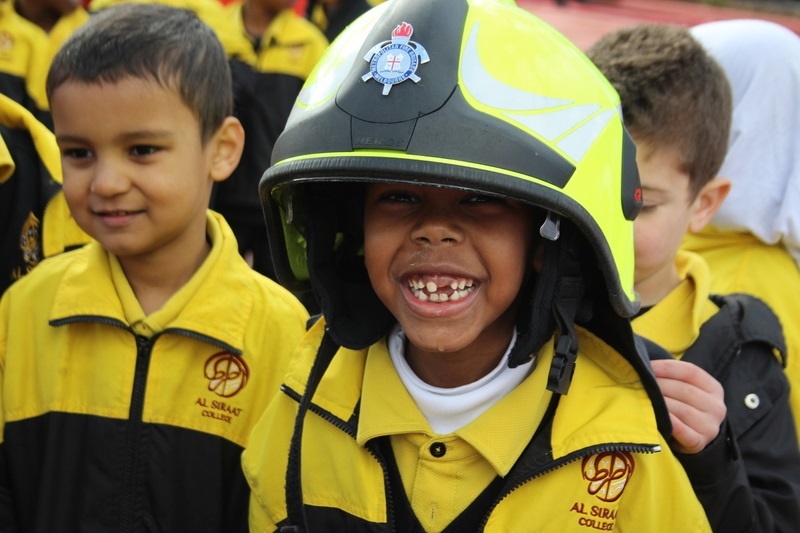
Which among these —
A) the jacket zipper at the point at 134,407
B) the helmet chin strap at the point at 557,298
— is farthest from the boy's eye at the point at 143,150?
the helmet chin strap at the point at 557,298

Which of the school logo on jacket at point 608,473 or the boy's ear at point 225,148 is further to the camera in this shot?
the boy's ear at point 225,148

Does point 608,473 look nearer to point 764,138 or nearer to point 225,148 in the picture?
point 225,148

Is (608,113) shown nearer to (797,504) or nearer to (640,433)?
(640,433)

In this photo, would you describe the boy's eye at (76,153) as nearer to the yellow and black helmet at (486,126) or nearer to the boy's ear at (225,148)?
the boy's ear at (225,148)

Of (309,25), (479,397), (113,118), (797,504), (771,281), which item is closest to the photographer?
(479,397)

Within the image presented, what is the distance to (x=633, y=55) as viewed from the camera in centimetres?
292

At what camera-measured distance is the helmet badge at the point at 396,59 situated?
1.79 m

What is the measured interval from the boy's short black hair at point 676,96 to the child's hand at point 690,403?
789 millimetres

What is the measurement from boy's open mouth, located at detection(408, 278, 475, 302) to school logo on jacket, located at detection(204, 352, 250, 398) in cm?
77

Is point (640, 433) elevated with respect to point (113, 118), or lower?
lower

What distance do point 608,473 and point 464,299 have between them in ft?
1.40

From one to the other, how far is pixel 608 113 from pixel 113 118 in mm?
1284

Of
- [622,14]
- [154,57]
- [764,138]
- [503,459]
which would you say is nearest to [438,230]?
[503,459]

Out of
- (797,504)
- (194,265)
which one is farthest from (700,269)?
(194,265)
